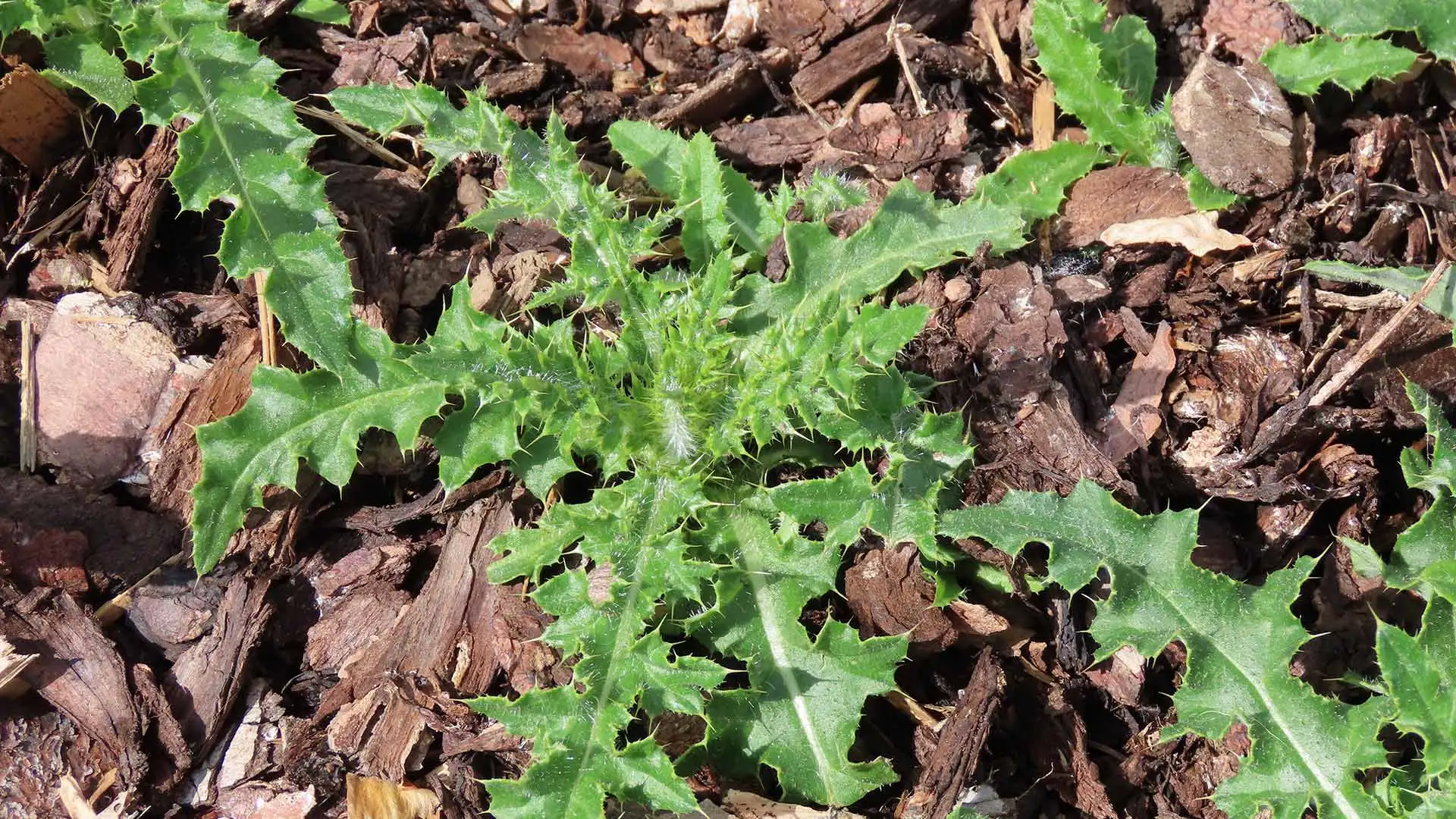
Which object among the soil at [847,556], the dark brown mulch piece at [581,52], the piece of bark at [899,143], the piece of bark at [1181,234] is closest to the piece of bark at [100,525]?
the soil at [847,556]

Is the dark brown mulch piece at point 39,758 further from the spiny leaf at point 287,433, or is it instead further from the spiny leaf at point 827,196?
the spiny leaf at point 827,196

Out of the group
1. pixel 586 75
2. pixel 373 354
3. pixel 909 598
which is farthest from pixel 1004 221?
pixel 373 354

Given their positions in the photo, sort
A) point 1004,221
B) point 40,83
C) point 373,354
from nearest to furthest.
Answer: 1. point 373,354
2. point 1004,221
3. point 40,83

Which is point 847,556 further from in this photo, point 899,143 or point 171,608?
point 171,608

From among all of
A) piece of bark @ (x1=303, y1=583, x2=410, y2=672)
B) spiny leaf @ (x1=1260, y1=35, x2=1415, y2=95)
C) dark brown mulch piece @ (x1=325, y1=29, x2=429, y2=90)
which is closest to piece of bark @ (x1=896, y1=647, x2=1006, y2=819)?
piece of bark @ (x1=303, y1=583, x2=410, y2=672)

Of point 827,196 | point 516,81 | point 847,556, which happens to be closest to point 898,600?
point 847,556

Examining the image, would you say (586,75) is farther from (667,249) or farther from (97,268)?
(97,268)
